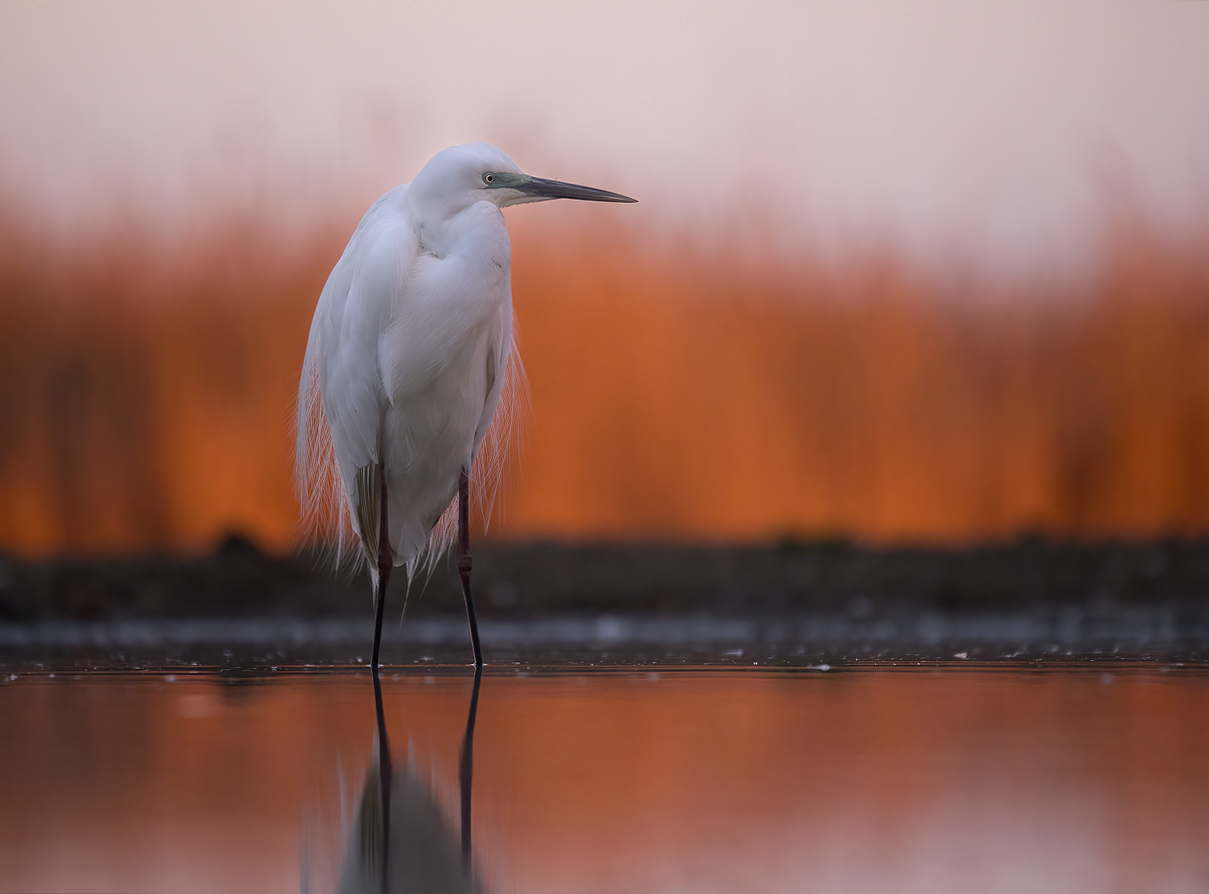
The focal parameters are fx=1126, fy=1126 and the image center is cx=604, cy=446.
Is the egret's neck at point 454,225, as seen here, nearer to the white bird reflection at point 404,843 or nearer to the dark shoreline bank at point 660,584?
the white bird reflection at point 404,843

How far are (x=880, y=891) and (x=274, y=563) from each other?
5143 millimetres

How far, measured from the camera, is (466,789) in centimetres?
129

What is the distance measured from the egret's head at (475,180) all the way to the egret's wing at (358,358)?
0.43 ft

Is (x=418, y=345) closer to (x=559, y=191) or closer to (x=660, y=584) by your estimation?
(x=559, y=191)

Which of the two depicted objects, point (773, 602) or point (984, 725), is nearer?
point (984, 725)

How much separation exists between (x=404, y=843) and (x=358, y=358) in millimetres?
1857

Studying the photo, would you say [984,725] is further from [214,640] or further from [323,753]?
[214,640]

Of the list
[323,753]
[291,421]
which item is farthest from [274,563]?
[323,753]

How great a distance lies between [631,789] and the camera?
1.29 metres

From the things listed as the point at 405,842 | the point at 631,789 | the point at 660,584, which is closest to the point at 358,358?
the point at 631,789

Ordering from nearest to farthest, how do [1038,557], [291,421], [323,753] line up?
[323,753]
[291,421]
[1038,557]

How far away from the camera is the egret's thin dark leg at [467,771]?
1043 millimetres

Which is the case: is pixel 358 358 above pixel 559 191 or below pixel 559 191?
below

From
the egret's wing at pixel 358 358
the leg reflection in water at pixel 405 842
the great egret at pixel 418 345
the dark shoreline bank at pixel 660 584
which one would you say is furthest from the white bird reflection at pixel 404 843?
the dark shoreline bank at pixel 660 584
